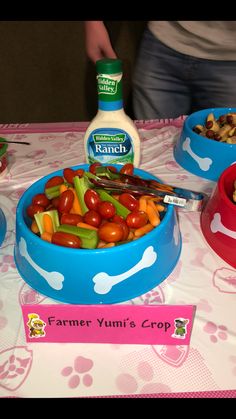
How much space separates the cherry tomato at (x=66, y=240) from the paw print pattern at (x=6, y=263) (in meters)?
0.14

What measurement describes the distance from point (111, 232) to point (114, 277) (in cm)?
6

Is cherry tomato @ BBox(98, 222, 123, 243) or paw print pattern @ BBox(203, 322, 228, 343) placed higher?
cherry tomato @ BBox(98, 222, 123, 243)

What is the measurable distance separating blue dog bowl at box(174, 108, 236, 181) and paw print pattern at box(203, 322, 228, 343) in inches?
14.5

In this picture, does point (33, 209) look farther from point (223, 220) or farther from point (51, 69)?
point (51, 69)

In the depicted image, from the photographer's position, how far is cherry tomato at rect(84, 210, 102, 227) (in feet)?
1.98

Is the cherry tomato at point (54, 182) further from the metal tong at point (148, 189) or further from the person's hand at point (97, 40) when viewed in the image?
the person's hand at point (97, 40)

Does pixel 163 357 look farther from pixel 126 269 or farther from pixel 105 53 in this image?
pixel 105 53

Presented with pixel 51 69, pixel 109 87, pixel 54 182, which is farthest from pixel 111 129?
pixel 51 69

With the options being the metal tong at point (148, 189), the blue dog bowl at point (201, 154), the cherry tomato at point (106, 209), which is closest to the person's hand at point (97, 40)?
the blue dog bowl at point (201, 154)

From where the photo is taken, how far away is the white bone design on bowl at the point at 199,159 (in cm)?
84

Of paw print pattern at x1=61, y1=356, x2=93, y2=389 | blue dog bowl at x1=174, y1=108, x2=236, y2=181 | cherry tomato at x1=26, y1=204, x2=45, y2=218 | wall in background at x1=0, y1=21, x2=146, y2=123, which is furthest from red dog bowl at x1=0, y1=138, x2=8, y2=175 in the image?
wall in background at x1=0, y1=21, x2=146, y2=123

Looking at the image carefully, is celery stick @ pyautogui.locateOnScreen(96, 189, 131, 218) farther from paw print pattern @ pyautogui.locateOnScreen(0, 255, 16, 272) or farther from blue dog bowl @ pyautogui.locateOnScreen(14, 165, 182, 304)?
paw print pattern @ pyautogui.locateOnScreen(0, 255, 16, 272)

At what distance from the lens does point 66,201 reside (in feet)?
2.04
